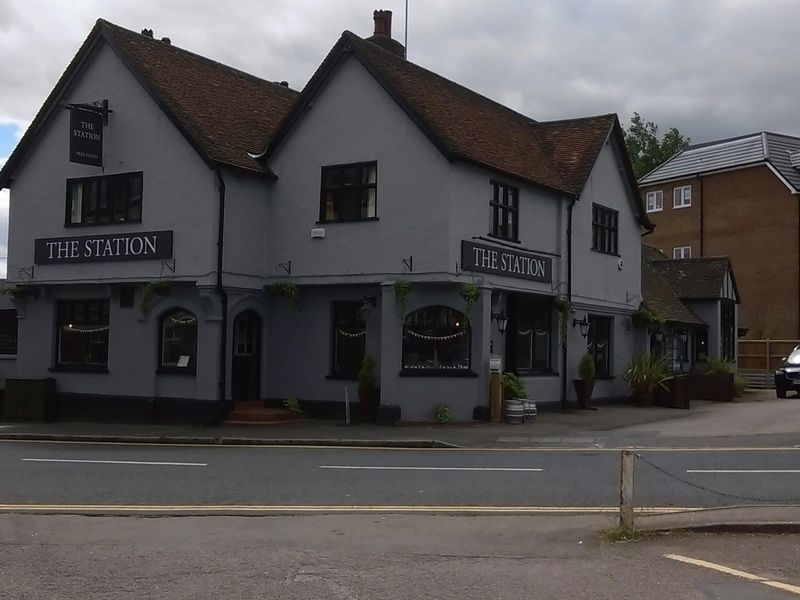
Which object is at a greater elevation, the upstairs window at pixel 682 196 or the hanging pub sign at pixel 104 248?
the upstairs window at pixel 682 196

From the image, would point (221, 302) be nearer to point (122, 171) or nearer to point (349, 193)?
point (349, 193)

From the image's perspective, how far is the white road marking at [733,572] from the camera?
7.12 meters

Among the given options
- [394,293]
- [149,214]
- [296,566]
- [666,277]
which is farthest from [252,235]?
[666,277]

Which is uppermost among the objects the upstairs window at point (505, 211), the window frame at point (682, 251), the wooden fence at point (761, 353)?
the window frame at point (682, 251)

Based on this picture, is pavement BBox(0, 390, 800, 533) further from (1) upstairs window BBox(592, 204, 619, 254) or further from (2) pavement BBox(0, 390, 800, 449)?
(1) upstairs window BBox(592, 204, 619, 254)

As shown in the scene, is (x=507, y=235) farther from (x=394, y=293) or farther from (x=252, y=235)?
(x=252, y=235)

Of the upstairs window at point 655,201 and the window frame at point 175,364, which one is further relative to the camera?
the upstairs window at point 655,201

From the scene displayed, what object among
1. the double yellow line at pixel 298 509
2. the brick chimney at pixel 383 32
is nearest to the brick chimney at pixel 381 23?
the brick chimney at pixel 383 32

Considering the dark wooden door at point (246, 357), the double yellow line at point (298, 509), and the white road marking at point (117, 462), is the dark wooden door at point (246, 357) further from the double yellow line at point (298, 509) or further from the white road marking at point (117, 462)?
the double yellow line at point (298, 509)

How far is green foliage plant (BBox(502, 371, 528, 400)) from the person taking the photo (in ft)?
70.5

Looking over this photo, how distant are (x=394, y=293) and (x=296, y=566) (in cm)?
1340

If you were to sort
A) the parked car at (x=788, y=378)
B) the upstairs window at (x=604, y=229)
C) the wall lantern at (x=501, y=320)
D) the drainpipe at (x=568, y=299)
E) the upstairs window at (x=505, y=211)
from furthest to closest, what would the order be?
the parked car at (x=788, y=378) → the upstairs window at (x=604, y=229) → the drainpipe at (x=568, y=299) → the upstairs window at (x=505, y=211) → the wall lantern at (x=501, y=320)

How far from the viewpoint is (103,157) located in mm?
23484

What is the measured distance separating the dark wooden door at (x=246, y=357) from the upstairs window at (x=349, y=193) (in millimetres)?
3187
